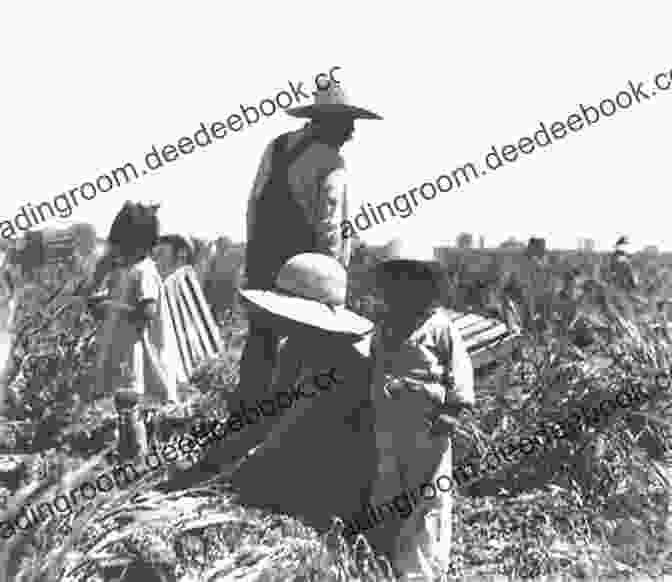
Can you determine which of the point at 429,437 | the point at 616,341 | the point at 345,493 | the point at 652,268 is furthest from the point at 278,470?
the point at 652,268

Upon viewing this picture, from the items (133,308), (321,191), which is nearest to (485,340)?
(321,191)

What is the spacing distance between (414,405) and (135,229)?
3.31 metres

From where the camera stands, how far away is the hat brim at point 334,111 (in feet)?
18.2

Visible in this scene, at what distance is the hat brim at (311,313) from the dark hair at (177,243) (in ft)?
14.2

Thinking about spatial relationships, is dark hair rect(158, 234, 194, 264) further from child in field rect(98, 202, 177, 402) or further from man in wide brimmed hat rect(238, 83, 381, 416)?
man in wide brimmed hat rect(238, 83, 381, 416)

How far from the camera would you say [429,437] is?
4289 millimetres

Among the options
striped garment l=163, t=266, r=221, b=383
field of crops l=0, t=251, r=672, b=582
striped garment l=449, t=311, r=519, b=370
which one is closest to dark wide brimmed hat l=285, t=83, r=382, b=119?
striped garment l=449, t=311, r=519, b=370

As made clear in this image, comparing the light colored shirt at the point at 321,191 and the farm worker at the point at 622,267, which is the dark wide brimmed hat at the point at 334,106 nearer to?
the light colored shirt at the point at 321,191

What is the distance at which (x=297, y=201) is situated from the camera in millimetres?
5684

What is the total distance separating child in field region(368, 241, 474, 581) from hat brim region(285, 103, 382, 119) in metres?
1.50

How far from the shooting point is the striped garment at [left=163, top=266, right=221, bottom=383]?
919 centimetres

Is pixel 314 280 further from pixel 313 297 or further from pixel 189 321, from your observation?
pixel 189 321

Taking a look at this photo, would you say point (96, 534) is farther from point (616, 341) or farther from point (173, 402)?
point (616, 341)

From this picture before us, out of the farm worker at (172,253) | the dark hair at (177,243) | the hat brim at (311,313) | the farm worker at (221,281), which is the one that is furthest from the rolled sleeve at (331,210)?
the farm worker at (221,281)
